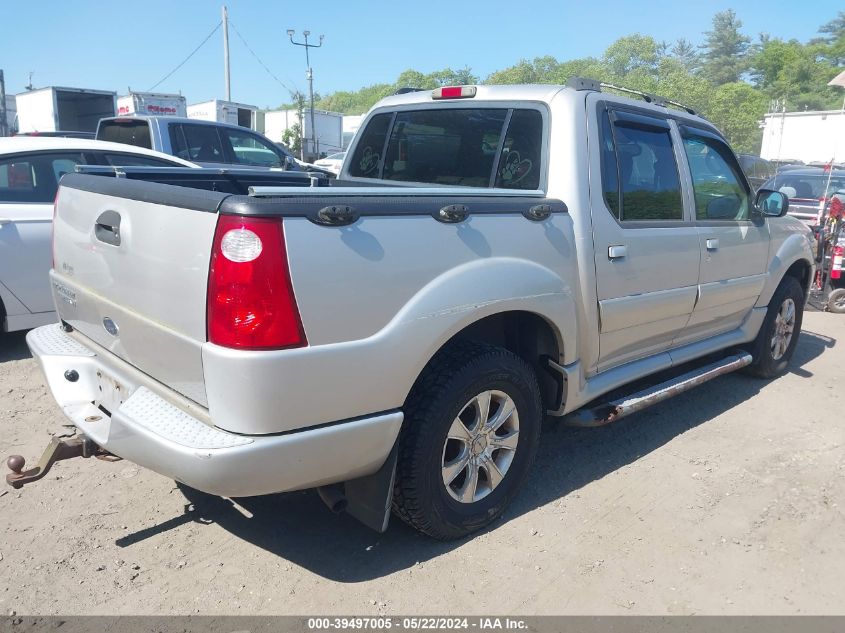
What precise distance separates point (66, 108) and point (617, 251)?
21398mm

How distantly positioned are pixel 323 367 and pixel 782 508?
8.37 feet

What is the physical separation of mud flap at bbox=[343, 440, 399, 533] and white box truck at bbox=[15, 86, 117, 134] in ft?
65.2

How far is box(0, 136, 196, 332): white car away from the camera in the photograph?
16.2 ft

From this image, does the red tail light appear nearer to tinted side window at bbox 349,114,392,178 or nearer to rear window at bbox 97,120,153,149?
tinted side window at bbox 349,114,392,178

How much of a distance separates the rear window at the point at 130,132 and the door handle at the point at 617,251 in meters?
7.88

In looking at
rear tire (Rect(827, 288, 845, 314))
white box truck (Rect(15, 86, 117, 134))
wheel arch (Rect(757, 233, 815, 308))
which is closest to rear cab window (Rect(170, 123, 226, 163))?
wheel arch (Rect(757, 233, 815, 308))

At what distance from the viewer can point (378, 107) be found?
4.36 m

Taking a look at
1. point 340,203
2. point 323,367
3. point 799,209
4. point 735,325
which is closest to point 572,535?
point 323,367

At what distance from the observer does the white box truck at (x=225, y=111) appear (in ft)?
72.9

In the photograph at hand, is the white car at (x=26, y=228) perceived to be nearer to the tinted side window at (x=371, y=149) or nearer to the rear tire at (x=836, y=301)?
the tinted side window at (x=371, y=149)

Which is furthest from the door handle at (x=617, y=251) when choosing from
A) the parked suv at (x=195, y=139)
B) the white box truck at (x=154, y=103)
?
the white box truck at (x=154, y=103)

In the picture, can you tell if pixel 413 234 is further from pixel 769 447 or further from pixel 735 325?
pixel 735 325

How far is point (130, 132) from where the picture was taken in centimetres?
970

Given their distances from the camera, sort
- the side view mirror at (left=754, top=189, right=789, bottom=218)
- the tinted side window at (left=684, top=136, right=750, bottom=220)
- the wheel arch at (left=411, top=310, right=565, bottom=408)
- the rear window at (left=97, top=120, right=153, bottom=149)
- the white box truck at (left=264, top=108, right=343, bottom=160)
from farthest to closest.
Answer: the white box truck at (left=264, top=108, right=343, bottom=160)
the rear window at (left=97, top=120, right=153, bottom=149)
the side view mirror at (left=754, top=189, right=789, bottom=218)
the tinted side window at (left=684, top=136, right=750, bottom=220)
the wheel arch at (left=411, top=310, right=565, bottom=408)
